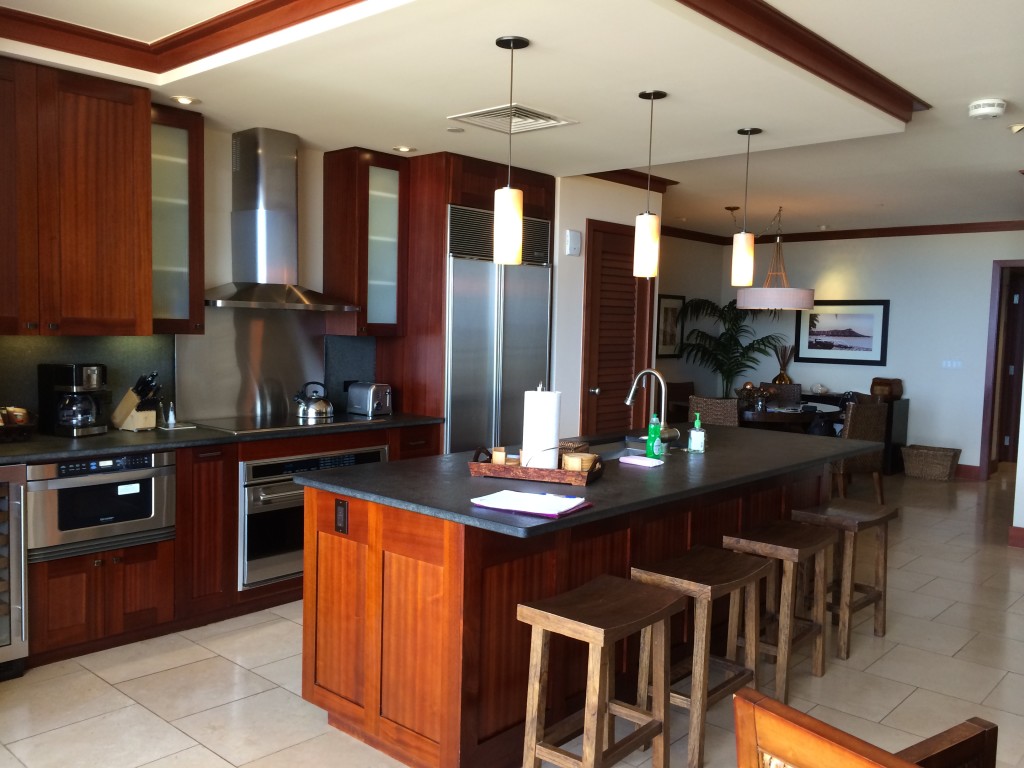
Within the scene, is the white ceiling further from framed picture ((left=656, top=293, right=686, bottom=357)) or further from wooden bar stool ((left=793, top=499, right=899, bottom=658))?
framed picture ((left=656, top=293, right=686, bottom=357))

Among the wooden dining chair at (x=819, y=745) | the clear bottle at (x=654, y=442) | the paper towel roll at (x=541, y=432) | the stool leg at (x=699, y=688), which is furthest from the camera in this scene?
the clear bottle at (x=654, y=442)

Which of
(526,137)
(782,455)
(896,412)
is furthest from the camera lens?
(896,412)

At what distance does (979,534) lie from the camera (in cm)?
628

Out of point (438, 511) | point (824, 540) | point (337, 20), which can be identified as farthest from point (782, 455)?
point (337, 20)

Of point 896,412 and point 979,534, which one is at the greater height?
point 896,412

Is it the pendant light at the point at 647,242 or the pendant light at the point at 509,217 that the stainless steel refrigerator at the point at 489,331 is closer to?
the pendant light at the point at 647,242

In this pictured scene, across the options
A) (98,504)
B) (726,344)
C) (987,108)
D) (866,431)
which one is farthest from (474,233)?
(726,344)

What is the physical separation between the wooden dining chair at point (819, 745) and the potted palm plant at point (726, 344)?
28.0 ft

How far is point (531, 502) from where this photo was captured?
2.68 m

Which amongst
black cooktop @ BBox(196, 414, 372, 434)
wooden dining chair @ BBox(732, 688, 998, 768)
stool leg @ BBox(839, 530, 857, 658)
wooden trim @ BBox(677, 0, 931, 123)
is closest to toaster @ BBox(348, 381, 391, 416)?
black cooktop @ BBox(196, 414, 372, 434)

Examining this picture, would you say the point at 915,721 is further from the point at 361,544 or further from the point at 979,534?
the point at 979,534

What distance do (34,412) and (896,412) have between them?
783cm

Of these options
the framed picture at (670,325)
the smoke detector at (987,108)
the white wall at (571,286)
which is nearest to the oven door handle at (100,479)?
the white wall at (571,286)

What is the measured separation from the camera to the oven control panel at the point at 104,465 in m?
3.53
